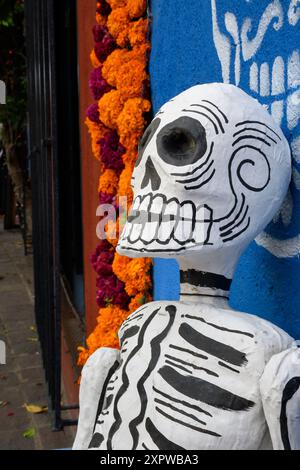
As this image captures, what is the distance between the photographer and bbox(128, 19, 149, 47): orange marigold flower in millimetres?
2582

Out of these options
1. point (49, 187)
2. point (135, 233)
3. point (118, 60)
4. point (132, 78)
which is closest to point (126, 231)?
point (135, 233)

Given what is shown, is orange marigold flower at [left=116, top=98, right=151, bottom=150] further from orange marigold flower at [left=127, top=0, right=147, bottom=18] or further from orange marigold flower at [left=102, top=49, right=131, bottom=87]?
orange marigold flower at [left=127, top=0, right=147, bottom=18]

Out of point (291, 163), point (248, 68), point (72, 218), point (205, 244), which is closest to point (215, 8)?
point (248, 68)

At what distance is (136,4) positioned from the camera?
2.57 metres

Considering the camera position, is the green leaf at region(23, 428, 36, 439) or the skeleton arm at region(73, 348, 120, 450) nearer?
the skeleton arm at region(73, 348, 120, 450)

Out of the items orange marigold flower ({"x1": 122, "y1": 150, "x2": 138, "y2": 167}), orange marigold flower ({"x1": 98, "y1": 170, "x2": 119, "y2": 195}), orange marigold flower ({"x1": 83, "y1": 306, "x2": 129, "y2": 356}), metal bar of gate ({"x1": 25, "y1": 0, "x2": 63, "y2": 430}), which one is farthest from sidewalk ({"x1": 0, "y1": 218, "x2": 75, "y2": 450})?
orange marigold flower ({"x1": 122, "y1": 150, "x2": 138, "y2": 167})

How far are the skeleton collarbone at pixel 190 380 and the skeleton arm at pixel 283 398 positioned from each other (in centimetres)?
4

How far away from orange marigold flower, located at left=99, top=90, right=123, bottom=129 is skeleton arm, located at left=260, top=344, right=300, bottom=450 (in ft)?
6.07

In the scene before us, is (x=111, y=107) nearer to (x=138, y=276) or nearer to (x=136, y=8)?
(x=136, y=8)

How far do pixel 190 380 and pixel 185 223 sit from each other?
0.32 meters

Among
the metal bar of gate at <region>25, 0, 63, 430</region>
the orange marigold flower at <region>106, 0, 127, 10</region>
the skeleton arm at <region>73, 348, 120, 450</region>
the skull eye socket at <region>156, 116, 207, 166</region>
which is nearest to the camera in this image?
the skull eye socket at <region>156, 116, 207, 166</region>

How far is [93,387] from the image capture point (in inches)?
55.9

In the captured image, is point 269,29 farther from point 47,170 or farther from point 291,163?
point 47,170

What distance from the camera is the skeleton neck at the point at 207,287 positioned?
1.29m
